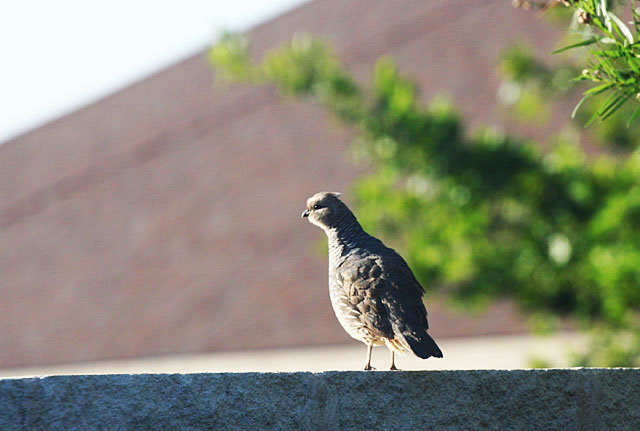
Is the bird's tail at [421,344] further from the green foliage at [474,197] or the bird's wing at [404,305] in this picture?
the green foliage at [474,197]

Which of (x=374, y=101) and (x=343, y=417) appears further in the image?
(x=374, y=101)

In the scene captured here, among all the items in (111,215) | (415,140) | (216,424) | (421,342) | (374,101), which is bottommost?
(216,424)

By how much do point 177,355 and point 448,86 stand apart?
7829mm

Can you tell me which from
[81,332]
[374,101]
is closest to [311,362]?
[81,332]

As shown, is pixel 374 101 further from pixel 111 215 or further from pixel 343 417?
pixel 111 215

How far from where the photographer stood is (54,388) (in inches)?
114

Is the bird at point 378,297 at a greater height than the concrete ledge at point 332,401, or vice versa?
the bird at point 378,297

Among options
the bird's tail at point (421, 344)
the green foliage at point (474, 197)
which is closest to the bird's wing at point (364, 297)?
the bird's tail at point (421, 344)

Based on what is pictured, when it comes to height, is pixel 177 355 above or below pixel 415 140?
above

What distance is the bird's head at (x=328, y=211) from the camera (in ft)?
13.6

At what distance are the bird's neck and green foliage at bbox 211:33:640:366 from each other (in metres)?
2.54

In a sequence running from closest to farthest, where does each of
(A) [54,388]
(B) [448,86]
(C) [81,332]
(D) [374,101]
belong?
(A) [54,388] < (D) [374,101] < (B) [448,86] < (C) [81,332]

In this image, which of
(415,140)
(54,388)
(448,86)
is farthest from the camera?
(448,86)

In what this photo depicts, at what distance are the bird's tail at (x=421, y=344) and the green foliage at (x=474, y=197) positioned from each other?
10.1ft
